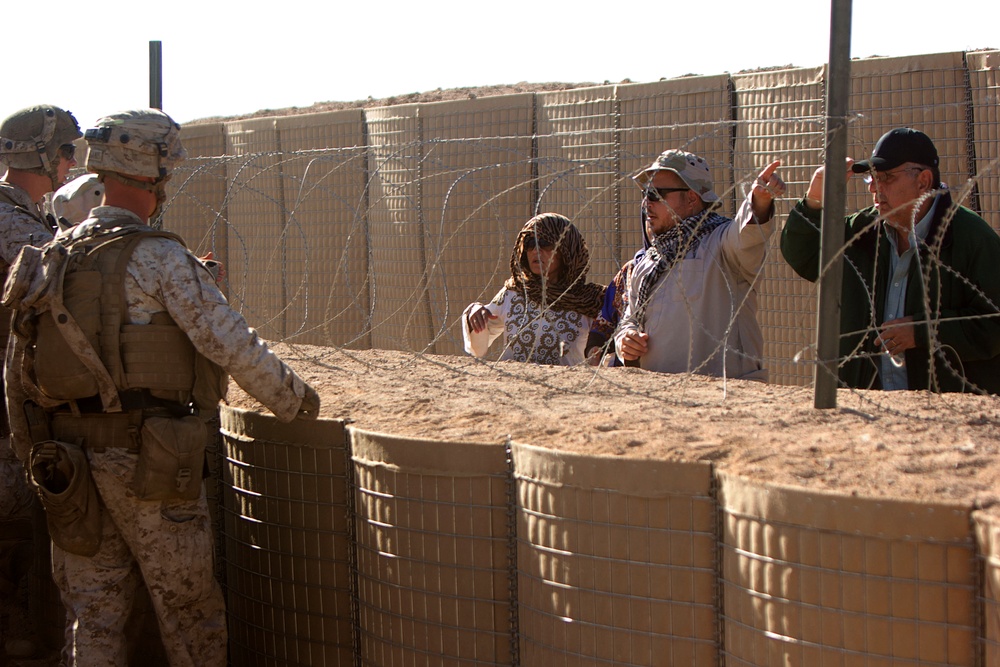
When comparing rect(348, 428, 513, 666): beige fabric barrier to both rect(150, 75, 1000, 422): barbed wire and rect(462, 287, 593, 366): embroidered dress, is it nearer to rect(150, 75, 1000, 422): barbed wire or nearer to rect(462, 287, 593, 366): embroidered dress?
rect(462, 287, 593, 366): embroidered dress

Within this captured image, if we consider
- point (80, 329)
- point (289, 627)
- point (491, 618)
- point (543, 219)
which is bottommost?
point (289, 627)

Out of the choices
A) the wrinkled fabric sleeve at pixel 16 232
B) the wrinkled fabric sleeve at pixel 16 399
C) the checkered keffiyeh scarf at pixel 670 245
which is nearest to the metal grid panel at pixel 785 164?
the checkered keffiyeh scarf at pixel 670 245

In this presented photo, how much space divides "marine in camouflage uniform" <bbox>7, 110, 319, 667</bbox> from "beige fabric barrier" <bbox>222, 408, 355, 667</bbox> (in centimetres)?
19

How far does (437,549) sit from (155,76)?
4550mm

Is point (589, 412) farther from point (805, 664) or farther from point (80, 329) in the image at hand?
point (80, 329)

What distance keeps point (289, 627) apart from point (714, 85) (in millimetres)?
4305


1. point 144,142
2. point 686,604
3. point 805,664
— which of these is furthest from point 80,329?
point 805,664

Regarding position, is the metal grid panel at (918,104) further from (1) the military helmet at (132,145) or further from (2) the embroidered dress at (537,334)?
(1) the military helmet at (132,145)

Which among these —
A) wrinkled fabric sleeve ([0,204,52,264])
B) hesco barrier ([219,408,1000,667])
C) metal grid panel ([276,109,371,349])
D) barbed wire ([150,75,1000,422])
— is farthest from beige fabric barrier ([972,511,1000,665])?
metal grid panel ([276,109,371,349])

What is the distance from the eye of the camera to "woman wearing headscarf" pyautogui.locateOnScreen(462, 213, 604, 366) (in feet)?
15.3

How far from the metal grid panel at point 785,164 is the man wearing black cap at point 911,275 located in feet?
7.17

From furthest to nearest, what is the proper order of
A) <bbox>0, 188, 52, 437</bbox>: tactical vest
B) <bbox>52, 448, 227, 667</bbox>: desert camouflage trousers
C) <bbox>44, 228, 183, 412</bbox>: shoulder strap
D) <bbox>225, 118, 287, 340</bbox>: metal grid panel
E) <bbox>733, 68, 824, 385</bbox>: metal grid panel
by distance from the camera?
<bbox>225, 118, 287, 340</bbox>: metal grid panel → <bbox>733, 68, 824, 385</bbox>: metal grid panel → <bbox>0, 188, 52, 437</bbox>: tactical vest → <bbox>52, 448, 227, 667</bbox>: desert camouflage trousers → <bbox>44, 228, 183, 412</bbox>: shoulder strap

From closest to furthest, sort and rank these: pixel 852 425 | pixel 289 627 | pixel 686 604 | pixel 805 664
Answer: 1. pixel 805 664
2. pixel 686 604
3. pixel 852 425
4. pixel 289 627

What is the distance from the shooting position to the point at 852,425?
2.76 meters
